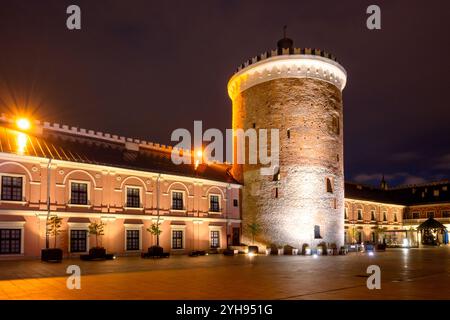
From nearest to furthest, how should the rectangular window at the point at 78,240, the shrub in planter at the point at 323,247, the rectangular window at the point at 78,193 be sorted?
1. the rectangular window at the point at 78,240
2. the rectangular window at the point at 78,193
3. the shrub in planter at the point at 323,247

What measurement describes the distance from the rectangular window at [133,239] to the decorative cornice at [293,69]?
1746 cm

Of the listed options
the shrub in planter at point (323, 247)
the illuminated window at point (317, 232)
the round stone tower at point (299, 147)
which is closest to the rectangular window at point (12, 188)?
the round stone tower at point (299, 147)

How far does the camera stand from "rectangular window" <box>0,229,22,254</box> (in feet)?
85.0

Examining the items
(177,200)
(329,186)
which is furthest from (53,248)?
(329,186)

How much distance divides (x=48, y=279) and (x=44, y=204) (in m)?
13.0

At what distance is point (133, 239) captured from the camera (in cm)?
3231

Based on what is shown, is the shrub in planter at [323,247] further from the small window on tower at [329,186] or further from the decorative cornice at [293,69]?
the decorative cornice at [293,69]

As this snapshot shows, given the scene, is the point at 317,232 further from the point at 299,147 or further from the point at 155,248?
the point at 155,248

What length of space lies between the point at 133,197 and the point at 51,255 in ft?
28.9

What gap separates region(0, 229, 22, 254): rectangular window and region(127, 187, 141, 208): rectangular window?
27.1ft

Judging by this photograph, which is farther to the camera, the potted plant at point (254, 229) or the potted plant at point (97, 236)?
the potted plant at point (254, 229)

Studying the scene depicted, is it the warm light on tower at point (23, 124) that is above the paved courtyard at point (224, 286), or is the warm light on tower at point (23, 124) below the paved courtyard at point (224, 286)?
above

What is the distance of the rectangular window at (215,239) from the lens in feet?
125
